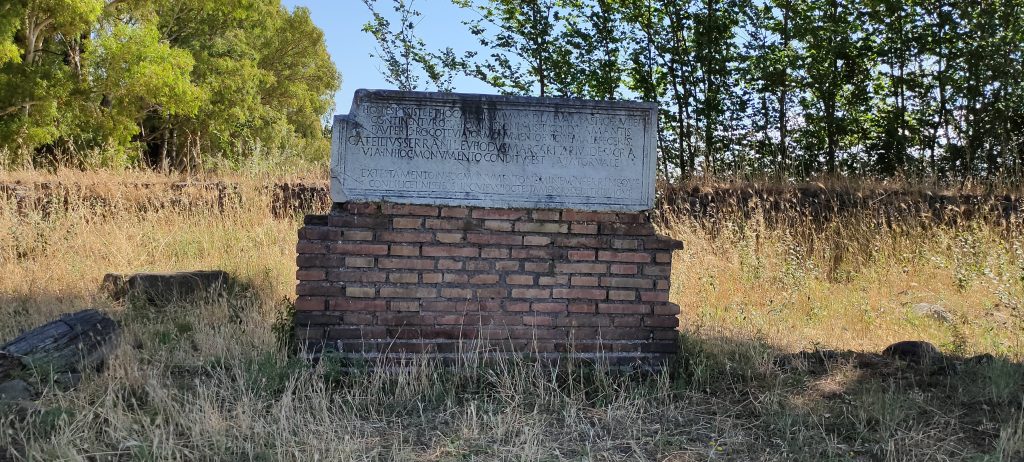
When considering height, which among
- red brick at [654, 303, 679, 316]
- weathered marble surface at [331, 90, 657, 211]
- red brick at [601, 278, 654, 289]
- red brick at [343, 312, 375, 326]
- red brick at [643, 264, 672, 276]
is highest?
weathered marble surface at [331, 90, 657, 211]

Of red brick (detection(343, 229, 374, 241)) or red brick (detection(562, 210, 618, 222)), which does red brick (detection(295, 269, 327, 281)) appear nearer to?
red brick (detection(343, 229, 374, 241))

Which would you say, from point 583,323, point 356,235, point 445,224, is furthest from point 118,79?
point 583,323

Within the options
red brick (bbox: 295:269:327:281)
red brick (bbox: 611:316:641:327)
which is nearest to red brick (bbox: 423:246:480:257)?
red brick (bbox: 295:269:327:281)

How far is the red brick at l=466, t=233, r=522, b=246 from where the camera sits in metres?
4.99

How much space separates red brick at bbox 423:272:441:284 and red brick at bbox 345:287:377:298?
1.10 feet

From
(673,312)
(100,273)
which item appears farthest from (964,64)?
(100,273)

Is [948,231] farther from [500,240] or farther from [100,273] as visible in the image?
[100,273]

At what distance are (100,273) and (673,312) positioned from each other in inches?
220

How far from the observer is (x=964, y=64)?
12.3 metres

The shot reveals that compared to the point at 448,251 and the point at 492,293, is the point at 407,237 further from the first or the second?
the point at 492,293

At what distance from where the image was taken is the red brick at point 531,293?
199 inches

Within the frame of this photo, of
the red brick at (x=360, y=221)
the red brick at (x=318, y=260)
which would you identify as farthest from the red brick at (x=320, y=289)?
the red brick at (x=360, y=221)

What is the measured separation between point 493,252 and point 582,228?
1.97ft

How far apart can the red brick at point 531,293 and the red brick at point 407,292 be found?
1.71ft
